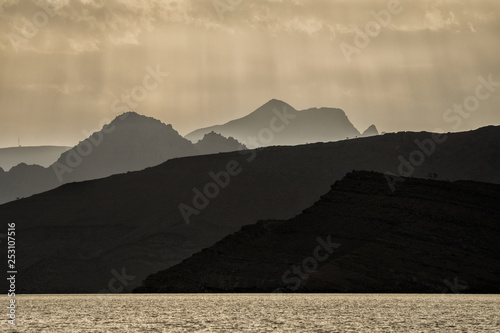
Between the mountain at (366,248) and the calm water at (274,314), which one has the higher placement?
the mountain at (366,248)

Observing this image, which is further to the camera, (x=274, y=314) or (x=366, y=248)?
(x=366, y=248)

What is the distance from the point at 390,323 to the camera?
315 ft

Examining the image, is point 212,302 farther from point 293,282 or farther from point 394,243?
point 394,243

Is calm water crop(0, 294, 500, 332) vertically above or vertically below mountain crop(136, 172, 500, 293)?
below

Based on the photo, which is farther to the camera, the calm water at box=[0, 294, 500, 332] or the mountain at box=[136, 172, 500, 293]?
the mountain at box=[136, 172, 500, 293]

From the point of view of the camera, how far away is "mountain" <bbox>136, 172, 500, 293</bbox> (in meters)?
138

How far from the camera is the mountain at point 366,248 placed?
137875 mm

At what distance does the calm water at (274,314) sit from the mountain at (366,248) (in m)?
2.58

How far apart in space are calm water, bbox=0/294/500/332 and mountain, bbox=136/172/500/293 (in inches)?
101

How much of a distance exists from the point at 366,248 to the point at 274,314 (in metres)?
35.4

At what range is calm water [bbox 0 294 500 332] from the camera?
91.6 m

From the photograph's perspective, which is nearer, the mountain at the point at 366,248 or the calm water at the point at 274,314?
the calm water at the point at 274,314

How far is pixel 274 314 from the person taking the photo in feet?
358

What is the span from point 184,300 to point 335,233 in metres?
25.0
